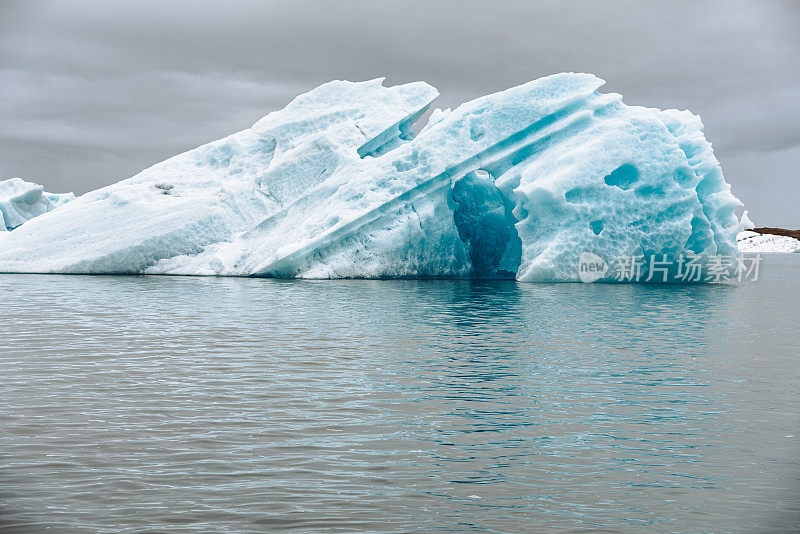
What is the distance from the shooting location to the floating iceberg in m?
21.3

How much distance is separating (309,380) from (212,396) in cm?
112

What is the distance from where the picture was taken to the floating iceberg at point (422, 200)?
69.9 feet

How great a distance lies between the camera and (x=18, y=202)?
39.6 meters

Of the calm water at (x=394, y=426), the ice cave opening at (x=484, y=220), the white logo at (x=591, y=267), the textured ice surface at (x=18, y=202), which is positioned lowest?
the calm water at (x=394, y=426)

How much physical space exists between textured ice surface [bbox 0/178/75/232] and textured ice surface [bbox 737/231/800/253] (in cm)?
7772

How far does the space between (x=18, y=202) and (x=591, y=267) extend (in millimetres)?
30567

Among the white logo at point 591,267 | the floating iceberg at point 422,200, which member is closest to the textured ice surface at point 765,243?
the floating iceberg at point 422,200

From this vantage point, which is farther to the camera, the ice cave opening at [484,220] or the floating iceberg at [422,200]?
the ice cave opening at [484,220]

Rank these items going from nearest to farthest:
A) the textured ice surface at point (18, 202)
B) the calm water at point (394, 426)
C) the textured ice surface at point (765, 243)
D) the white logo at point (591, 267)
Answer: the calm water at point (394, 426), the white logo at point (591, 267), the textured ice surface at point (18, 202), the textured ice surface at point (765, 243)

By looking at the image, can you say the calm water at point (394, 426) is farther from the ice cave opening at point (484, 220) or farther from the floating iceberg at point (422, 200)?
the ice cave opening at point (484, 220)

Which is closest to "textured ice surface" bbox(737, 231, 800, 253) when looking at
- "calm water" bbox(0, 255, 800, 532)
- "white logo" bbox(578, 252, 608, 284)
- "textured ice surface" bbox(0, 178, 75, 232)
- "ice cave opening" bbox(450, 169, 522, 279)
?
"ice cave opening" bbox(450, 169, 522, 279)

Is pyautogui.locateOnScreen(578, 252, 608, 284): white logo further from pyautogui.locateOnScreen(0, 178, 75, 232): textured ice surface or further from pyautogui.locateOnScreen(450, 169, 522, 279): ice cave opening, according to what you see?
pyautogui.locateOnScreen(0, 178, 75, 232): textured ice surface

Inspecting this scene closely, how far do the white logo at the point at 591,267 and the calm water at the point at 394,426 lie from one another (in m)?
8.51

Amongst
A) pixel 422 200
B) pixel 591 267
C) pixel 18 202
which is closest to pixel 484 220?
pixel 422 200
